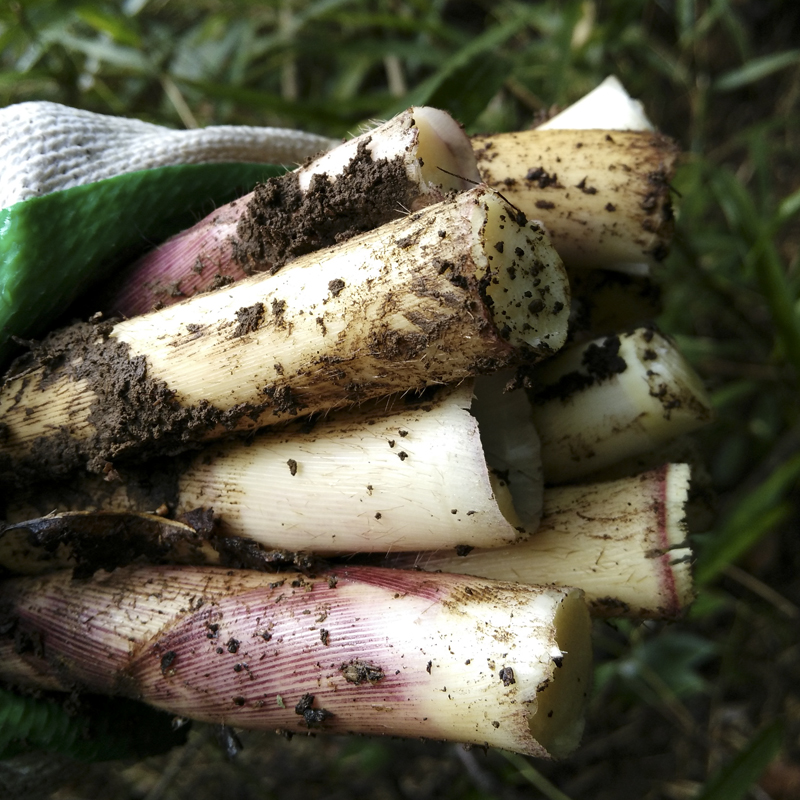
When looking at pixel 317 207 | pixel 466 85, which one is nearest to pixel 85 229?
pixel 317 207

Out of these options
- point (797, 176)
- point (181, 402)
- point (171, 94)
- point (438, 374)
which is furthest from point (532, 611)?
point (797, 176)

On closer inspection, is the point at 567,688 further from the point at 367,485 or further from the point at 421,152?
the point at 421,152

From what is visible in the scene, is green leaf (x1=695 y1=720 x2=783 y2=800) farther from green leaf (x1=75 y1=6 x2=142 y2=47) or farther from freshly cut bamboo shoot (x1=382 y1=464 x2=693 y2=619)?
green leaf (x1=75 y1=6 x2=142 y2=47)

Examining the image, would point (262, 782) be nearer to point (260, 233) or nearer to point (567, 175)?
point (260, 233)

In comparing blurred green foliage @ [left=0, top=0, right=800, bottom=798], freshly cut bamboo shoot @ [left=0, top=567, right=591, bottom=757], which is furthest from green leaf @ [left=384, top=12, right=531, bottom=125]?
freshly cut bamboo shoot @ [left=0, top=567, right=591, bottom=757]

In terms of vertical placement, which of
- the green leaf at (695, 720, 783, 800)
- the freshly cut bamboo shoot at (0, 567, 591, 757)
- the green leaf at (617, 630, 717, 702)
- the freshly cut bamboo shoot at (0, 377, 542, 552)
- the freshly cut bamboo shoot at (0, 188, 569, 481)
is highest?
the freshly cut bamboo shoot at (0, 188, 569, 481)
